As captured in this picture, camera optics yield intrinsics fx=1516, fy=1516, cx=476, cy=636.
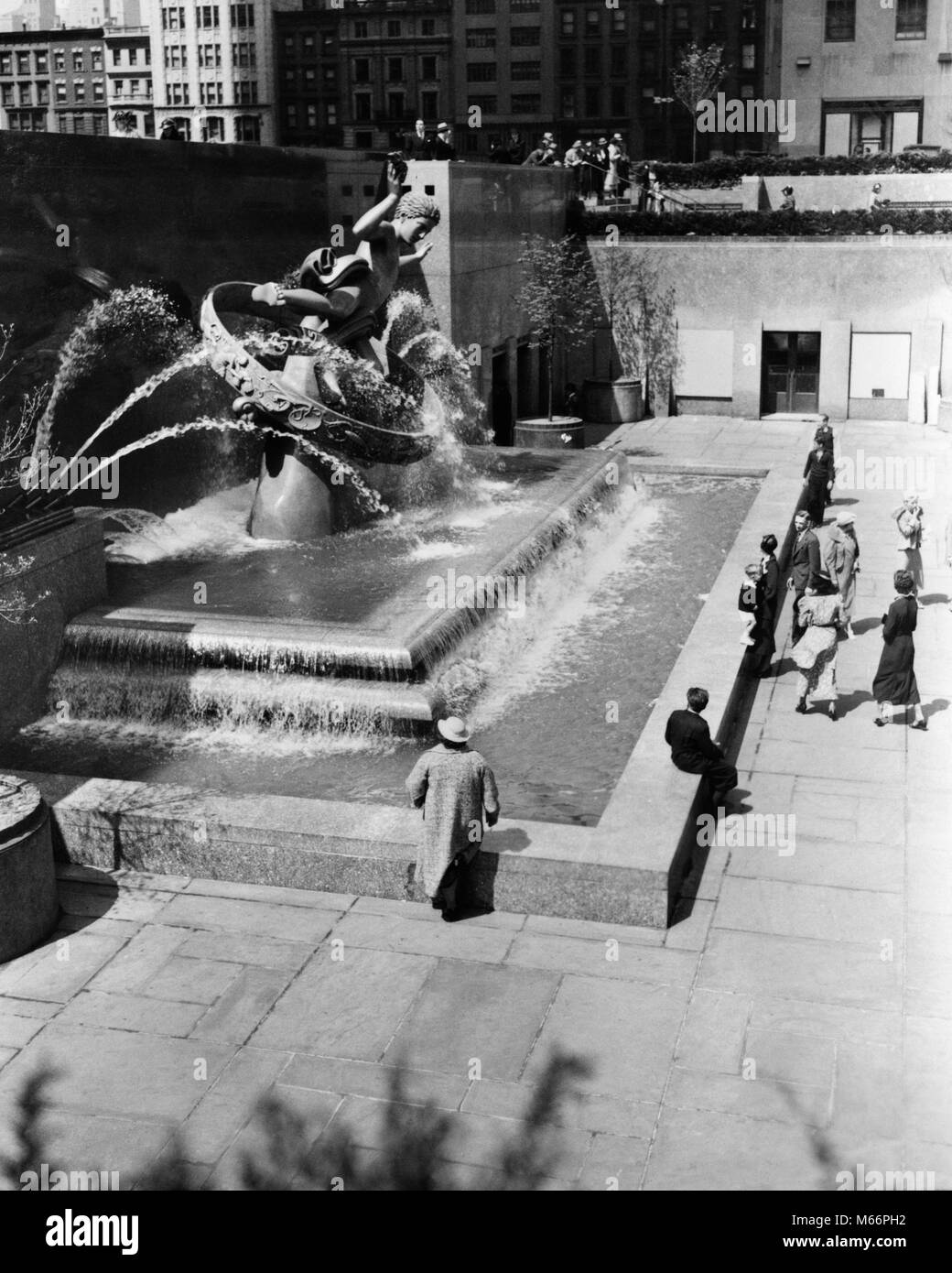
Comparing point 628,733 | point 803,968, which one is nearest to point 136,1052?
point 803,968

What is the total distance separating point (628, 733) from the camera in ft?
40.8

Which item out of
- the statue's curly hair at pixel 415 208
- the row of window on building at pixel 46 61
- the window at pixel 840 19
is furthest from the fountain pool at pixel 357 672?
the row of window on building at pixel 46 61

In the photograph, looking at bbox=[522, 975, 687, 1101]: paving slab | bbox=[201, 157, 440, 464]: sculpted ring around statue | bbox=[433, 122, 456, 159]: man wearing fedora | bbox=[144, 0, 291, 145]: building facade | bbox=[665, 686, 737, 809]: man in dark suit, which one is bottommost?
bbox=[522, 975, 687, 1101]: paving slab

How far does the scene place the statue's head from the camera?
1839 centimetres

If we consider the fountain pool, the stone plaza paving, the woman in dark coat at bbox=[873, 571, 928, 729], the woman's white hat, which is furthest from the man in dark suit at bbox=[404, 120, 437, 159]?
the woman's white hat

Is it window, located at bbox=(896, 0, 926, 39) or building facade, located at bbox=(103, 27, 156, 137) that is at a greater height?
building facade, located at bbox=(103, 27, 156, 137)

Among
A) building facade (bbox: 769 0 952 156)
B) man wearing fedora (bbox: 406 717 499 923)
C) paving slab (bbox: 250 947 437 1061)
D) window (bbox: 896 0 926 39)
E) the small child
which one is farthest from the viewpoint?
building facade (bbox: 769 0 952 156)

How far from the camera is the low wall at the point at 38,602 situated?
493 inches

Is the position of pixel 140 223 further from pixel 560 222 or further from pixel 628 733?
pixel 560 222

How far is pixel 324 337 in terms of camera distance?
665 inches

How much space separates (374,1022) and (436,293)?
1637cm

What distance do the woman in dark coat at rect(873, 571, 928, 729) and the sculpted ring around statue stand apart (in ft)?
20.3

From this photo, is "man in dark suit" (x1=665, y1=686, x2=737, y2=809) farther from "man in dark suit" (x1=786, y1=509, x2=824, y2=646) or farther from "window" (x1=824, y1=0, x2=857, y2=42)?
"window" (x1=824, y1=0, x2=857, y2=42)

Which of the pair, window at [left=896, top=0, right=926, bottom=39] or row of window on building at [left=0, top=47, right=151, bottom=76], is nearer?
window at [left=896, top=0, right=926, bottom=39]
